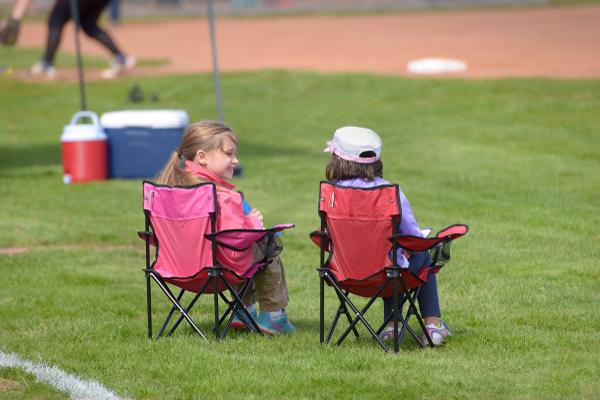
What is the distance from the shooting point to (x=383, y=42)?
81.8ft

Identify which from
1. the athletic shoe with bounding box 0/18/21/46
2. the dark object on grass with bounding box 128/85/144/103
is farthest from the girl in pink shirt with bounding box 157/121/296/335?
the dark object on grass with bounding box 128/85/144/103

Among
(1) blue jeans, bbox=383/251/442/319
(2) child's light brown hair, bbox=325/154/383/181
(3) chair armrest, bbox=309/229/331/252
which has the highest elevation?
(2) child's light brown hair, bbox=325/154/383/181

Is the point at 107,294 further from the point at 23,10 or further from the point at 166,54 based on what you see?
the point at 166,54

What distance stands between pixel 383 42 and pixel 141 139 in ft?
43.4

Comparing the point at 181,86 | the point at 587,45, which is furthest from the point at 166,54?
the point at 587,45

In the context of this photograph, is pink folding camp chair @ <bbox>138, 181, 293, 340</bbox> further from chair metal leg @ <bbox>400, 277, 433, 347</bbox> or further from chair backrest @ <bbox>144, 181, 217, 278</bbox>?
chair metal leg @ <bbox>400, 277, 433, 347</bbox>

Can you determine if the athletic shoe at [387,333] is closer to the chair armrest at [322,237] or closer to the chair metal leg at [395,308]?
the chair metal leg at [395,308]

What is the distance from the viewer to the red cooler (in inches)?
482

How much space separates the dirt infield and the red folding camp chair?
485 inches

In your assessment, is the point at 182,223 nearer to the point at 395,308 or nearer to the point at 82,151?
the point at 395,308

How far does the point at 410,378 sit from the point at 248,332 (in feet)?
4.41

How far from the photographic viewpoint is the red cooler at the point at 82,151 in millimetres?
12242

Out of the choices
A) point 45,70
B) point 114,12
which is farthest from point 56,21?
point 114,12

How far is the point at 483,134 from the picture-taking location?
14047mm
